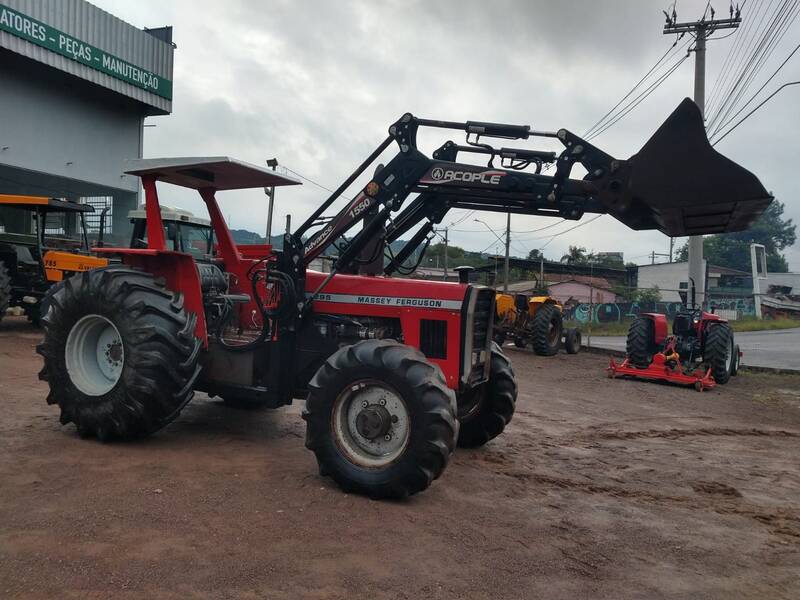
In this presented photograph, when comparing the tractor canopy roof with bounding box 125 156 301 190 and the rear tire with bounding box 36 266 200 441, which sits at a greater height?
the tractor canopy roof with bounding box 125 156 301 190

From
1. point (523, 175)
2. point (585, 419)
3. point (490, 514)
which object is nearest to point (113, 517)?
point (490, 514)

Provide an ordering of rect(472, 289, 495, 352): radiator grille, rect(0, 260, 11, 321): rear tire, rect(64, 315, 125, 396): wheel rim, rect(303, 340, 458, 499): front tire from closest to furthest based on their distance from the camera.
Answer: rect(303, 340, 458, 499): front tire → rect(472, 289, 495, 352): radiator grille → rect(64, 315, 125, 396): wheel rim → rect(0, 260, 11, 321): rear tire

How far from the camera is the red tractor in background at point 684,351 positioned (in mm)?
12766

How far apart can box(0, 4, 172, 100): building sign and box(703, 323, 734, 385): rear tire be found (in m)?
21.2

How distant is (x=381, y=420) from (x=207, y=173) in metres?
3.03

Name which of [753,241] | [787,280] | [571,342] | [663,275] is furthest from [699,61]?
[753,241]

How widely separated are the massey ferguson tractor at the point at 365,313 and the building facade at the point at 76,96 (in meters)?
15.4

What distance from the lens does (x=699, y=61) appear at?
19.5m

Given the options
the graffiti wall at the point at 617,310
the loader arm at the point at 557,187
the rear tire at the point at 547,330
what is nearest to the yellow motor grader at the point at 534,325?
the rear tire at the point at 547,330

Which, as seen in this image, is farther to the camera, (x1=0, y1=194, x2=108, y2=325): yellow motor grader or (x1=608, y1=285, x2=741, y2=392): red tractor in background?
(x1=608, y1=285, x2=741, y2=392): red tractor in background

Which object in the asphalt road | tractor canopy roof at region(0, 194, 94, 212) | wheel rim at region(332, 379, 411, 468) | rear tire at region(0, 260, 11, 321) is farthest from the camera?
the asphalt road

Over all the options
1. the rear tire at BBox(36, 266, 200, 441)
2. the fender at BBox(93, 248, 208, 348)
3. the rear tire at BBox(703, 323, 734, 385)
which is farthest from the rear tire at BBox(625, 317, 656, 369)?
the rear tire at BBox(36, 266, 200, 441)

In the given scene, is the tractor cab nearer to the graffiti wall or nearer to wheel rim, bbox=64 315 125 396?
wheel rim, bbox=64 315 125 396

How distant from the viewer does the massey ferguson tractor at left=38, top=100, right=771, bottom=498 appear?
15.5ft
